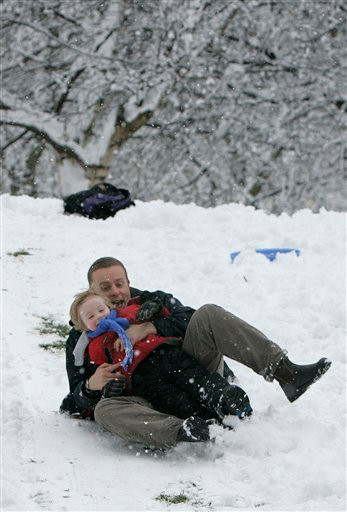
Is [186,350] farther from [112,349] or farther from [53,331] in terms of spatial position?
[53,331]

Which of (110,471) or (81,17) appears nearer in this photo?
(110,471)

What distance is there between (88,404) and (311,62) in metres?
14.7

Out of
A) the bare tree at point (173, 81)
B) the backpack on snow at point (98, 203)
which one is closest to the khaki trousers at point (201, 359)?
the backpack on snow at point (98, 203)

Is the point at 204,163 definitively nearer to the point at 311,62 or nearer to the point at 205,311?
the point at 311,62

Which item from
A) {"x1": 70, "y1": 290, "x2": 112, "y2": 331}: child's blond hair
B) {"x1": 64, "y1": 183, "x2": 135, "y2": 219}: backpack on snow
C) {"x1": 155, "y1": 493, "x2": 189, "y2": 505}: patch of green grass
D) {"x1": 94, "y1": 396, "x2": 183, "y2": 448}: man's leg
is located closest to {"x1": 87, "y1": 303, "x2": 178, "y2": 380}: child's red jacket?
{"x1": 70, "y1": 290, "x2": 112, "y2": 331}: child's blond hair

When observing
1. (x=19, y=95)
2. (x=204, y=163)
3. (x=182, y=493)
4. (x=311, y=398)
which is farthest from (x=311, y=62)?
(x=182, y=493)

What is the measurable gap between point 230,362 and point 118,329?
140cm

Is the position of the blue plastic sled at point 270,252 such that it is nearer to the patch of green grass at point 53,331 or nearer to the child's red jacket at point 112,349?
the patch of green grass at point 53,331

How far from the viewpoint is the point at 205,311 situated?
15.1 feet

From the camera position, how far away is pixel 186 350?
4672mm

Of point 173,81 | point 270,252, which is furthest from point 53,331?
point 173,81

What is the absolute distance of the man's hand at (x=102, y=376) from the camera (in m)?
4.41

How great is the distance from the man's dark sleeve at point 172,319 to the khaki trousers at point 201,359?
0.11 metres

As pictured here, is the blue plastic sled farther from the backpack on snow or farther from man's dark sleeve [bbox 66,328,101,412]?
man's dark sleeve [bbox 66,328,101,412]
